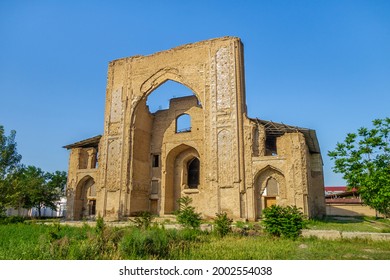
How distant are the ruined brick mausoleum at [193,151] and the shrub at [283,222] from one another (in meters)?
6.83

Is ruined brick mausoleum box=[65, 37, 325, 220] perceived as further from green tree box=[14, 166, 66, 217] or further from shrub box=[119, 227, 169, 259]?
shrub box=[119, 227, 169, 259]

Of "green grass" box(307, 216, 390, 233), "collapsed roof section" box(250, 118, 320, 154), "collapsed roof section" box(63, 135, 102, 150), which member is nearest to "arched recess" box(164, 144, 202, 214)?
"collapsed roof section" box(250, 118, 320, 154)

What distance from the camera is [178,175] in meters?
25.6

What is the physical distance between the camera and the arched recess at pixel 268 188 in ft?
64.1

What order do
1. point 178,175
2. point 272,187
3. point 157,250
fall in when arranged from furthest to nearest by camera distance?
point 178,175 → point 272,187 → point 157,250

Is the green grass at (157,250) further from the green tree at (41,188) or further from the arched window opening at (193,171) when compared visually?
the green tree at (41,188)

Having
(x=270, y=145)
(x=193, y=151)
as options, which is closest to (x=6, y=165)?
(x=193, y=151)

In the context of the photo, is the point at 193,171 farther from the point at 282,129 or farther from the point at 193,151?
the point at 282,129

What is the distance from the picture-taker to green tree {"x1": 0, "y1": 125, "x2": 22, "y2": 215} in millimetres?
19375

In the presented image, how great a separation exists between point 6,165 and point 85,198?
6.87m

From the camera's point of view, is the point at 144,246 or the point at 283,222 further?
the point at 283,222

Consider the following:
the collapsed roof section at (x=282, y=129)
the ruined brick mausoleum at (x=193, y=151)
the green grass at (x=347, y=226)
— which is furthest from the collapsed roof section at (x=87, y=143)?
the green grass at (x=347, y=226)

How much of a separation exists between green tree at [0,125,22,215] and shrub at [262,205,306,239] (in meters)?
15.5

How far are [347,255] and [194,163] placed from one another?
19.1 m
